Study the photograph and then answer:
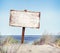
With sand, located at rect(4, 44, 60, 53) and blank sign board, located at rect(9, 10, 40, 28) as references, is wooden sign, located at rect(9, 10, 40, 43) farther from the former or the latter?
sand, located at rect(4, 44, 60, 53)

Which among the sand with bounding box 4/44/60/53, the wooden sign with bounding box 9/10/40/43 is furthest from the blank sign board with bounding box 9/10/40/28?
the sand with bounding box 4/44/60/53

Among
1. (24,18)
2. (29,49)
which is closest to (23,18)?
(24,18)

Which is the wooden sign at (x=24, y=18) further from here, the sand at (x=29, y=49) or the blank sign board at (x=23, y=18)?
the sand at (x=29, y=49)

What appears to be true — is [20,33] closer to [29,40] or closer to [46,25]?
[29,40]

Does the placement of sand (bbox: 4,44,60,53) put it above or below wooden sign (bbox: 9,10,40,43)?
below

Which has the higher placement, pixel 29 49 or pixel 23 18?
pixel 23 18

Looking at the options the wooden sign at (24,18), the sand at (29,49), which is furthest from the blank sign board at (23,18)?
the sand at (29,49)

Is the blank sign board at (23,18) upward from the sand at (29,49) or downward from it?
Result: upward

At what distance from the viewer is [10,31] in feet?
9.54

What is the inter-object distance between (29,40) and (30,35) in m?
0.07

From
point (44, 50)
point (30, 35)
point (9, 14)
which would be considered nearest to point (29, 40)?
point (30, 35)

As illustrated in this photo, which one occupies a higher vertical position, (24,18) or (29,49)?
(24,18)

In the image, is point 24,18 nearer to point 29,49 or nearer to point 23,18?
point 23,18

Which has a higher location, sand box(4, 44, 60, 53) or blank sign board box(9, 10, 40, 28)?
blank sign board box(9, 10, 40, 28)
